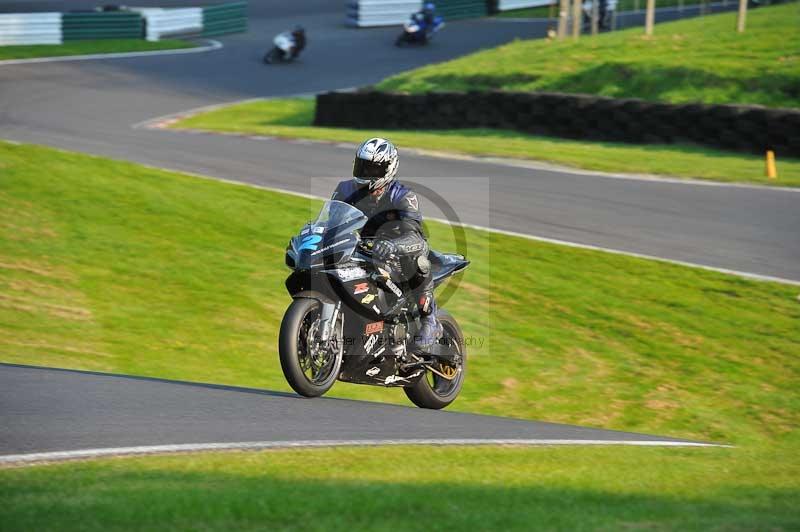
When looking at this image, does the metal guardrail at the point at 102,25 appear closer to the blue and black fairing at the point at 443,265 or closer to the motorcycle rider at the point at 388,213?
the blue and black fairing at the point at 443,265

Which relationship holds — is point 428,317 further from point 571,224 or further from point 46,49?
point 46,49

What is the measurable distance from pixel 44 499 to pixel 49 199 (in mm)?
11390

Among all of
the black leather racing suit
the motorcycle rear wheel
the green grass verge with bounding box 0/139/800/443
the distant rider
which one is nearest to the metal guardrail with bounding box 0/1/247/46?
the motorcycle rear wheel

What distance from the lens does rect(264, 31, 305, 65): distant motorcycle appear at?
37469 millimetres

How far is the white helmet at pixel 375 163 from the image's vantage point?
8.10 metres

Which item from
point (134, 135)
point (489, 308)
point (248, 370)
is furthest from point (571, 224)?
point (134, 135)

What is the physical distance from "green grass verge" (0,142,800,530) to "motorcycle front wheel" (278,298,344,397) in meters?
1.19

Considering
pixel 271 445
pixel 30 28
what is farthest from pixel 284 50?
pixel 271 445

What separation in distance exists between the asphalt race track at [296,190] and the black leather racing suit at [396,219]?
1.16 meters

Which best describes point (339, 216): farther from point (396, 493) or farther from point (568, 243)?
point (568, 243)

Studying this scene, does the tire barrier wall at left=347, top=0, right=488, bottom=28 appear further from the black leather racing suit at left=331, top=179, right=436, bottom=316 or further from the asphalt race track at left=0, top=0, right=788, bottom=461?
the black leather racing suit at left=331, top=179, right=436, bottom=316

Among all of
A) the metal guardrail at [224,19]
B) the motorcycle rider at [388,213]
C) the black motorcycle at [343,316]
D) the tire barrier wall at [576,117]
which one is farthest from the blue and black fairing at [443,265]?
the metal guardrail at [224,19]

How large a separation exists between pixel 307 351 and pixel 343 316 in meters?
0.40

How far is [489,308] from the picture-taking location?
1302 centimetres
